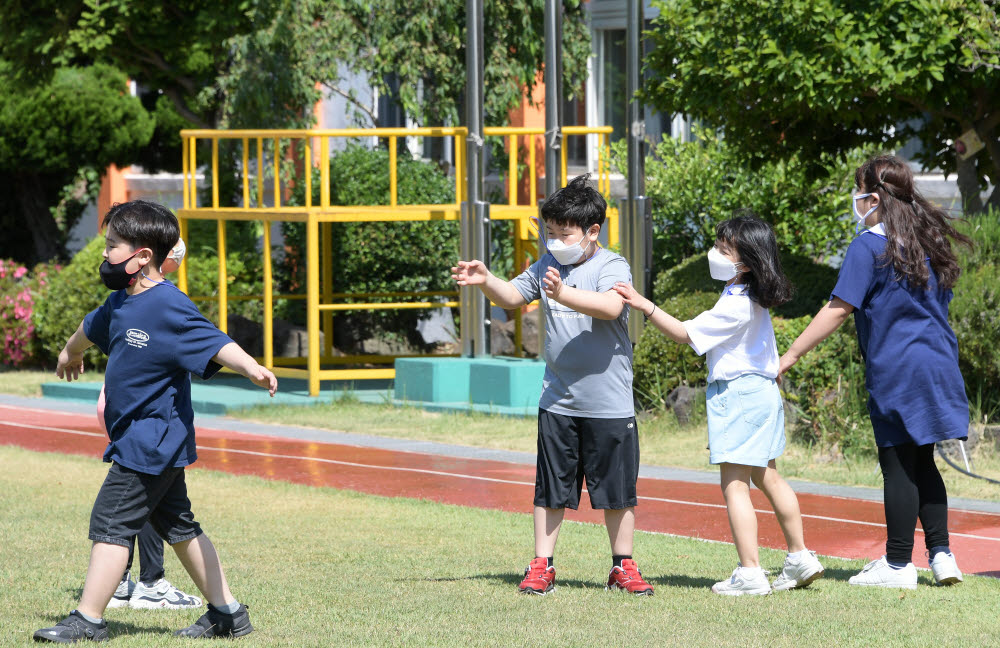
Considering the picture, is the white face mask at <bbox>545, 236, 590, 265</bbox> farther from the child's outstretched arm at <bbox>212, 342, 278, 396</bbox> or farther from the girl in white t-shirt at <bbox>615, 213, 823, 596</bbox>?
the child's outstretched arm at <bbox>212, 342, 278, 396</bbox>

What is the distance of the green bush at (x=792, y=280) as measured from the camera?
1270cm

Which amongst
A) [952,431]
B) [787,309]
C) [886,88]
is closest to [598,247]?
[952,431]

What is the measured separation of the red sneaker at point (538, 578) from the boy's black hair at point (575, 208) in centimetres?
140

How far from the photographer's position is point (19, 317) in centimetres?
1881

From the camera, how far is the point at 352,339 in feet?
61.4

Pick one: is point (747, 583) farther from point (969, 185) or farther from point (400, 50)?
point (400, 50)

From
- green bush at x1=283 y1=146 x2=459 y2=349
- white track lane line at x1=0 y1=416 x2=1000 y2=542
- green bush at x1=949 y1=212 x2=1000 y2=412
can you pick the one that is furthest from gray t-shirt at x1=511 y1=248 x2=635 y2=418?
green bush at x1=283 y1=146 x2=459 y2=349

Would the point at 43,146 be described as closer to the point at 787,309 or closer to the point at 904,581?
the point at 787,309

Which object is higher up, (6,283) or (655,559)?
(6,283)

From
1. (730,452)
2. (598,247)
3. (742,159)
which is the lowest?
(730,452)

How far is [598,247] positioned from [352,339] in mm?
12733

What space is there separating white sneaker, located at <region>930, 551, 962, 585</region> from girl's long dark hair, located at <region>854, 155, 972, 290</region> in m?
1.15

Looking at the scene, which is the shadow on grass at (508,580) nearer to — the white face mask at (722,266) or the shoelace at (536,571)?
the shoelace at (536,571)

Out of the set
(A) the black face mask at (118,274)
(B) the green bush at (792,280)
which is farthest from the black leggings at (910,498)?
(B) the green bush at (792,280)
